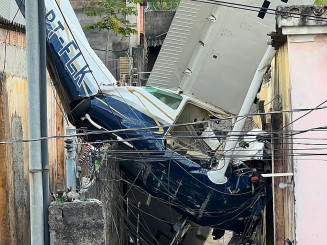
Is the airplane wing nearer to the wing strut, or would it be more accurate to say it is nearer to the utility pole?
the wing strut

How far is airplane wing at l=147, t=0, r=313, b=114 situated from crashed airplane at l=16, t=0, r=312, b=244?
2cm

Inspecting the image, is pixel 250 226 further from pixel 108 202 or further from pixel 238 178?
pixel 108 202

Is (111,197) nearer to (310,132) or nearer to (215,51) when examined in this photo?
(215,51)

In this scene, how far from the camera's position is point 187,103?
50.2 ft

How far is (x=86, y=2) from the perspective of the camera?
85.0 feet

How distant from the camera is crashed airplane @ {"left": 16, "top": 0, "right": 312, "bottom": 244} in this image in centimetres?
1419

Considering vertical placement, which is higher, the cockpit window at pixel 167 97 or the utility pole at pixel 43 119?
the cockpit window at pixel 167 97

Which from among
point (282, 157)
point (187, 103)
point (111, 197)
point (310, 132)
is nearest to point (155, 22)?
point (187, 103)

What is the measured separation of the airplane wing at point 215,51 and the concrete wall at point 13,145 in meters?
3.64

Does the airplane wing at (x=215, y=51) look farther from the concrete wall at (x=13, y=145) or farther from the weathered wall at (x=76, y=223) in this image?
the weathered wall at (x=76, y=223)

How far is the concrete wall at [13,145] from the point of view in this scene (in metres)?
10.7

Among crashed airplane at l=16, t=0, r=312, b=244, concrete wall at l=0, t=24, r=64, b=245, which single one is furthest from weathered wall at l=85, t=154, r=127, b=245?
concrete wall at l=0, t=24, r=64, b=245

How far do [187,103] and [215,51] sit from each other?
47.1 inches

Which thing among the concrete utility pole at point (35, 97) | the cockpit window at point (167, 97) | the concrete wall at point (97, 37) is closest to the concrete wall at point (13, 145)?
the cockpit window at point (167, 97)
